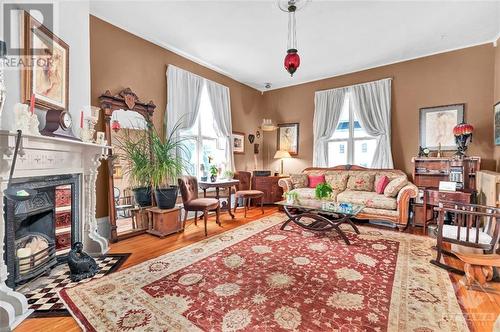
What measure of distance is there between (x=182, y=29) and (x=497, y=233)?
4578mm

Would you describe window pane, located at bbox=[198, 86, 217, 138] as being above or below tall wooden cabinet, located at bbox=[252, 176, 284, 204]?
above

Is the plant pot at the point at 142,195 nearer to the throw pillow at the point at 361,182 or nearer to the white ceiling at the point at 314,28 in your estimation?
the white ceiling at the point at 314,28

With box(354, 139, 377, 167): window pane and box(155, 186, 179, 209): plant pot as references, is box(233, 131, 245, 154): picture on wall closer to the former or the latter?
box(155, 186, 179, 209): plant pot

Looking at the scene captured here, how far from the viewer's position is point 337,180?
4941mm

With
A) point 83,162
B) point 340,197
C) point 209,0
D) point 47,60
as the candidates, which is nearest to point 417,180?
point 340,197

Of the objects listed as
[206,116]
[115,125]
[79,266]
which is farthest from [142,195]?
[206,116]

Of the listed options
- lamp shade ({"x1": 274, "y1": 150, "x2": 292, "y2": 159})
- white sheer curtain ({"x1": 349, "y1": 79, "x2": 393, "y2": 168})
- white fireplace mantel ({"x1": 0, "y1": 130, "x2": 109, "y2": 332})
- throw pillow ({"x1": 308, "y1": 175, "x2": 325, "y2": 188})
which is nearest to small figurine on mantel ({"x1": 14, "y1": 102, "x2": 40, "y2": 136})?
white fireplace mantel ({"x1": 0, "y1": 130, "x2": 109, "y2": 332})

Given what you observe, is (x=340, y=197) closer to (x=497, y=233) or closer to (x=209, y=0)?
(x=497, y=233)

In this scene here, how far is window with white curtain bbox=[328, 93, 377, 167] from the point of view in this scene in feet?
16.9

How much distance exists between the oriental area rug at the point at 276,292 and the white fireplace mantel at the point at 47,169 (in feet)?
1.11

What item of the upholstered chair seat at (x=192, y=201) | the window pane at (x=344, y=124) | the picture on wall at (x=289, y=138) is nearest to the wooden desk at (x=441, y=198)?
the window pane at (x=344, y=124)

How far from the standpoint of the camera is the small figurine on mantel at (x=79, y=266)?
222 cm

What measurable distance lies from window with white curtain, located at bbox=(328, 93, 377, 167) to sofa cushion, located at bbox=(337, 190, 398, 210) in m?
1.08

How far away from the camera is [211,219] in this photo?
15.0 feet
